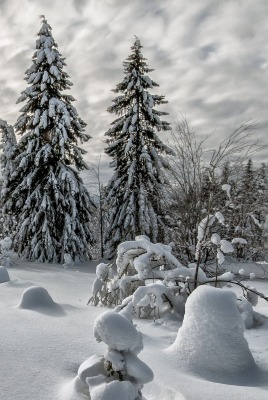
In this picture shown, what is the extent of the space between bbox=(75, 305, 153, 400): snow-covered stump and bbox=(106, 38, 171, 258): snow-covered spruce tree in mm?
13206

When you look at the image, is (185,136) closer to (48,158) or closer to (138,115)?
(138,115)

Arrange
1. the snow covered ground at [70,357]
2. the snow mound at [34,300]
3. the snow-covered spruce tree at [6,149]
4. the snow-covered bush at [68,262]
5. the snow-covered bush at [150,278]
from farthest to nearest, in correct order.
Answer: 1. the snow-covered spruce tree at [6,149]
2. the snow-covered bush at [68,262]
3. the snow mound at [34,300]
4. the snow-covered bush at [150,278]
5. the snow covered ground at [70,357]

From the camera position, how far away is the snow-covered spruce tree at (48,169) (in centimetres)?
1519

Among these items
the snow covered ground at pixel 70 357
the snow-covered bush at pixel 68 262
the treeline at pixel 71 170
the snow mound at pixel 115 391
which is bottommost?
the snow covered ground at pixel 70 357

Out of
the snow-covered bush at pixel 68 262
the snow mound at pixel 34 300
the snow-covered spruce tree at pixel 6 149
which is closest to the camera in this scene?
the snow mound at pixel 34 300

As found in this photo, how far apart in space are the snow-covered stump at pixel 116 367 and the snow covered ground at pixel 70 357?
246mm

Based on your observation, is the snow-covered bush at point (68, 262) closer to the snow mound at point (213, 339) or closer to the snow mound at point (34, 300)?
the snow mound at point (34, 300)

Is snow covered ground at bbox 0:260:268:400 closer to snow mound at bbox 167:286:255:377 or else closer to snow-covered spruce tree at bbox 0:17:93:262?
snow mound at bbox 167:286:255:377

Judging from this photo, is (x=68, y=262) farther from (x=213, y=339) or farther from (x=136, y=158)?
(x=213, y=339)

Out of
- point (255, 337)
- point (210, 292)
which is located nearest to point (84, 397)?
point (210, 292)

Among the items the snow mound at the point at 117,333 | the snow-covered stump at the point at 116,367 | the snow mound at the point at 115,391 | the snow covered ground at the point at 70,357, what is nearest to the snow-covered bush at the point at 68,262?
the snow covered ground at the point at 70,357

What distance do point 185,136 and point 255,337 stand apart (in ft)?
23.4

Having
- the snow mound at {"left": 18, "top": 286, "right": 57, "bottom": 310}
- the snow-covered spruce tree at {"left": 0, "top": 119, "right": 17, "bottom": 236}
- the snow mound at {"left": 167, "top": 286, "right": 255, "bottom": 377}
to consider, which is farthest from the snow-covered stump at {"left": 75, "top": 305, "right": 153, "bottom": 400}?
the snow-covered spruce tree at {"left": 0, "top": 119, "right": 17, "bottom": 236}

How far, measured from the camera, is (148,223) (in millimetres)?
15961
